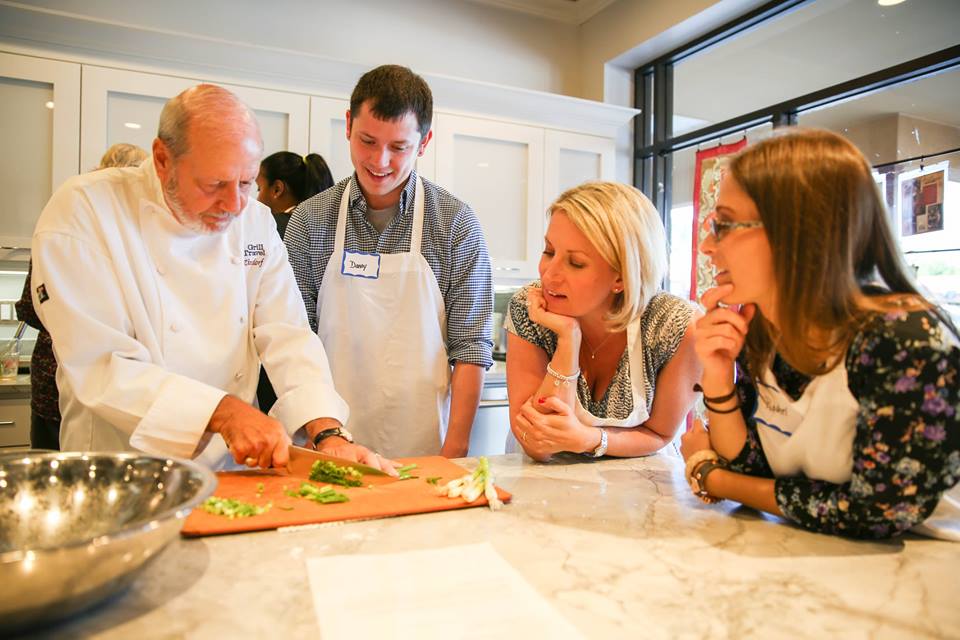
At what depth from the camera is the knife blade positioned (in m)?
1.26

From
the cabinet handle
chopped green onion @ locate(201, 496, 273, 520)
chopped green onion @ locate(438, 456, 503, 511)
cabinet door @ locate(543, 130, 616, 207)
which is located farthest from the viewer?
cabinet door @ locate(543, 130, 616, 207)

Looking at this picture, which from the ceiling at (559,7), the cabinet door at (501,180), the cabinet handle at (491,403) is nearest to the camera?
the cabinet handle at (491,403)

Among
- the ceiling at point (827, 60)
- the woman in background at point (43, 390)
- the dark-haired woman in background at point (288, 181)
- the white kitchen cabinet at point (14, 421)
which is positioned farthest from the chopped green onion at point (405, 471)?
the ceiling at point (827, 60)

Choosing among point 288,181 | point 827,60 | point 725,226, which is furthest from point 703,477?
point 827,60

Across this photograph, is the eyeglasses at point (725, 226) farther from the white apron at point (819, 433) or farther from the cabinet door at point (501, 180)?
the cabinet door at point (501, 180)

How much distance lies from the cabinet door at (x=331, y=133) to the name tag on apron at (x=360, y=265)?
1415 millimetres

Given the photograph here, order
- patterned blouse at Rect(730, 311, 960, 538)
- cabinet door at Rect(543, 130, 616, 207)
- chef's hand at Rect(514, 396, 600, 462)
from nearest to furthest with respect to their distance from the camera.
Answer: patterned blouse at Rect(730, 311, 960, 538) < chef's hand at Rect(514, 396, 600, 462) < cabinet door at Rect(543, 130, 616, 207)

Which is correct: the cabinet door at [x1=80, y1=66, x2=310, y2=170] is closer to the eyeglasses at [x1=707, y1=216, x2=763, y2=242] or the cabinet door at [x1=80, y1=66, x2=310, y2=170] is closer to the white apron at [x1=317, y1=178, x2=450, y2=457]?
the white apron at [x1=317, y1=178, x2=450, y2=457]

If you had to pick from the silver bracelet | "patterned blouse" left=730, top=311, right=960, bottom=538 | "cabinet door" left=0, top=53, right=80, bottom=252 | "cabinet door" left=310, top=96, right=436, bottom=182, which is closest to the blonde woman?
the silver bracelet

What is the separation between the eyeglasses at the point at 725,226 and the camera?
3.43ft

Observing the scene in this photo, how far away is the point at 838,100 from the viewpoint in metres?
3.18

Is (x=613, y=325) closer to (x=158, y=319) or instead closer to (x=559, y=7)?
(x=158, y=319)

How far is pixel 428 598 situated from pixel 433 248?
142 centimetres

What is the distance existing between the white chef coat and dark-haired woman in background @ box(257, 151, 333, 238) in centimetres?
106
